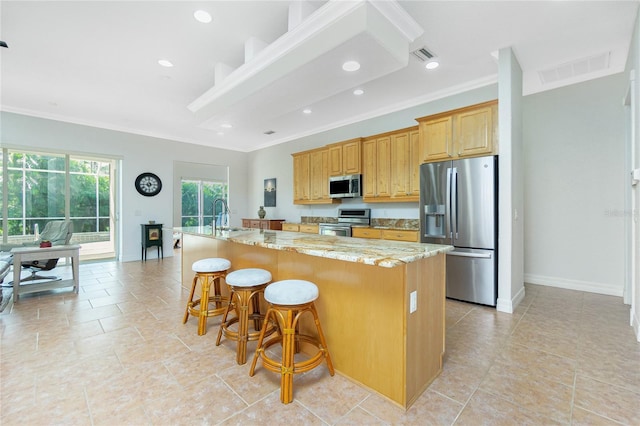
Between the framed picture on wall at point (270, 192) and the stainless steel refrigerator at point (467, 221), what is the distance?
4414mm

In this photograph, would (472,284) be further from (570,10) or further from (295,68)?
(295,68)

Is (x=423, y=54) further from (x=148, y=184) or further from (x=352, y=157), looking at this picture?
(x=148, y=184)

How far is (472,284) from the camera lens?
3352 mm

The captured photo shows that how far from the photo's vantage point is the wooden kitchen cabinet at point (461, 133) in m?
3.31

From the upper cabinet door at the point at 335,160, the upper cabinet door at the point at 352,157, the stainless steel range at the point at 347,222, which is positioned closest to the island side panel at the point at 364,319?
the stainless steel range at the point at 347,222

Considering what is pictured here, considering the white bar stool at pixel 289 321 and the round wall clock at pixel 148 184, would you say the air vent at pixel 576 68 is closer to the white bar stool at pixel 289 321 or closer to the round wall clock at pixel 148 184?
the white bar stool at pixel 289 321

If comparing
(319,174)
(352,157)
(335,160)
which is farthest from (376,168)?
(319,174)

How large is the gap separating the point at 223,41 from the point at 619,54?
4364 mm

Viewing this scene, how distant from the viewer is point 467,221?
3.39m

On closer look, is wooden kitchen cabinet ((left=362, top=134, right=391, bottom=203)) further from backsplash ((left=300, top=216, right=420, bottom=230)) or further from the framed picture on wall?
the framed picture on wall

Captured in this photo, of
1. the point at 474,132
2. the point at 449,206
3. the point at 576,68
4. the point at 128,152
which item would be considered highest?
the point at 576,68

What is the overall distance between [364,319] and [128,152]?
6538 mm

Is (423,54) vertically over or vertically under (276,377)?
over

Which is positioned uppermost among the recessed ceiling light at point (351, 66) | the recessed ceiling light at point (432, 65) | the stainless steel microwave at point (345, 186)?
the recessed ceiling light at point (432, 65)
